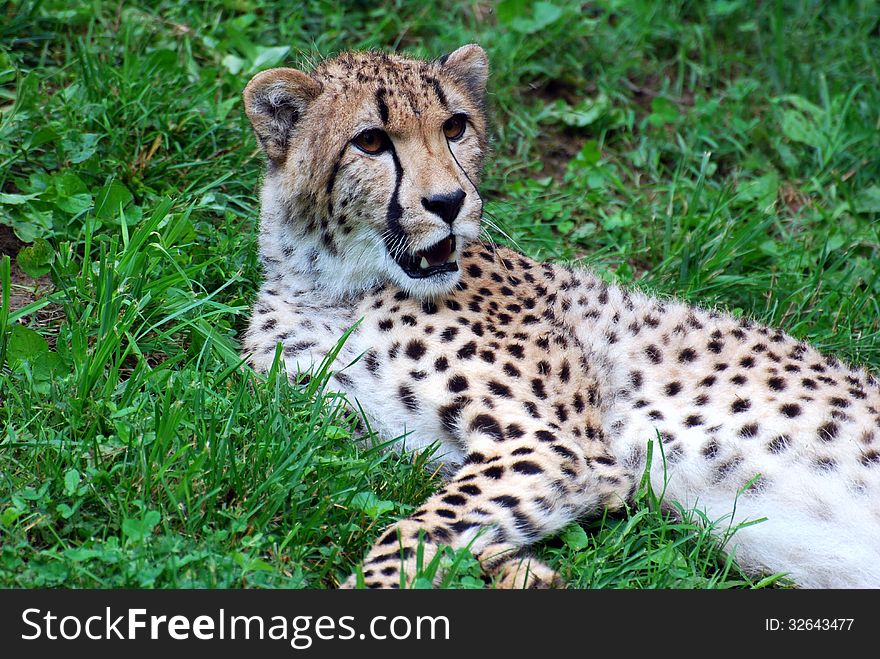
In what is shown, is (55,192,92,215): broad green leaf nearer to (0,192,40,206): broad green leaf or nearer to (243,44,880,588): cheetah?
(0,192,40,206): broad green leaf

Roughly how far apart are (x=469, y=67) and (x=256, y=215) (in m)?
1.38

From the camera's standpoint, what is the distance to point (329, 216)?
448 cm

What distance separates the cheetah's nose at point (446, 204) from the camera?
13.4 feet

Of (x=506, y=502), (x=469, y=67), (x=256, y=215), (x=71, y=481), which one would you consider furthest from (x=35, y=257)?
(x=506, y=502)

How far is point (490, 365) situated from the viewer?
14.0 ft

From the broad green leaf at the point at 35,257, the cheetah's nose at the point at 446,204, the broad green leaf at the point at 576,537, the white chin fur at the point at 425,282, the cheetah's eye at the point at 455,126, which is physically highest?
the cheetah's eye at the point at 455,126

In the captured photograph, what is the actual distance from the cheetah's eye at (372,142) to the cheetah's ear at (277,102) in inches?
14.2

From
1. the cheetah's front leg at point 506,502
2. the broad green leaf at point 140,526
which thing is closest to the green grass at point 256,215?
the broad green leaf at point 140,526

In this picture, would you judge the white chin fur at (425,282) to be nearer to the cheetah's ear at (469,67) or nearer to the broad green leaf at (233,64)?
the cheetah's ear at (469,67)

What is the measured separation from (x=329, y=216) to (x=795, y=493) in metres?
2.05

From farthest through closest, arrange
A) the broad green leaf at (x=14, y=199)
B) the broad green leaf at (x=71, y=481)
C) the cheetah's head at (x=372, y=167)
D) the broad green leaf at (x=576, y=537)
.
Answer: the broad green leaf at (x=14, y=199), the cheetah's head at (x=372, y=167), the broad green leaf at (x=576, y=537), the broad green leaf at (x=71, y=481)

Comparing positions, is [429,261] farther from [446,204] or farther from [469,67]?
[469,67]
